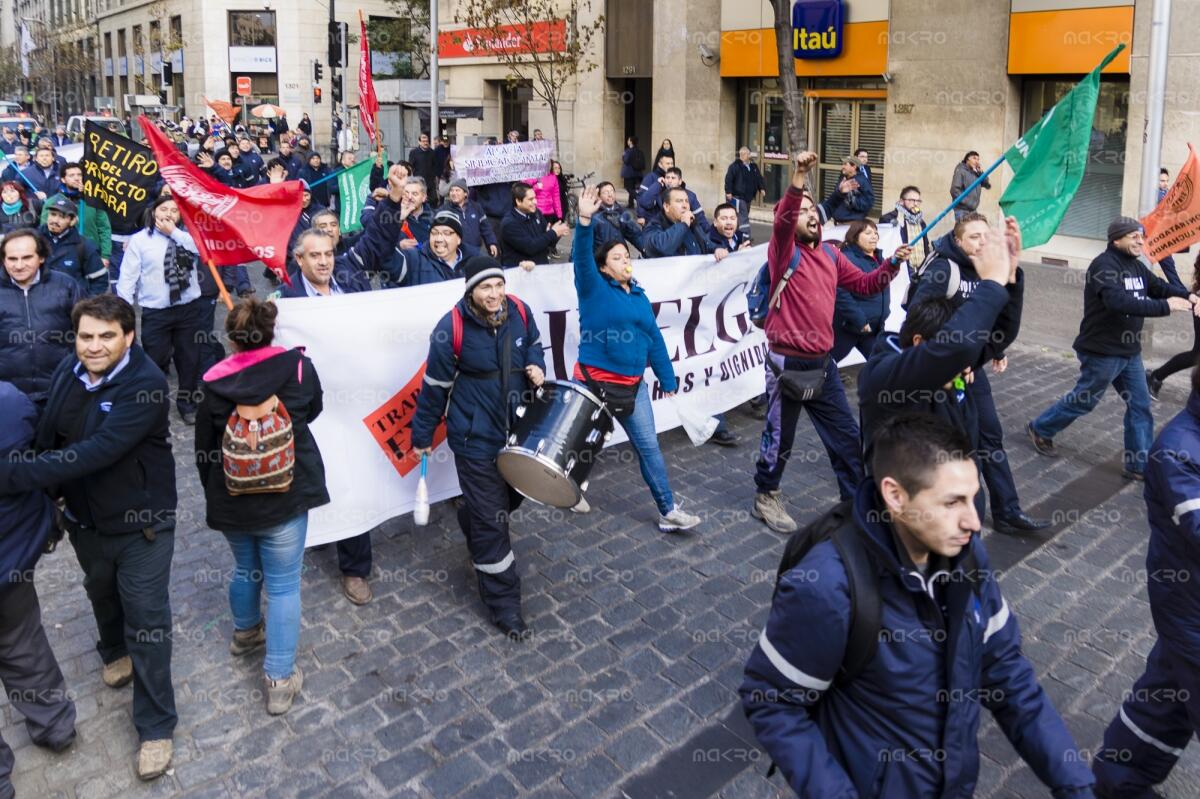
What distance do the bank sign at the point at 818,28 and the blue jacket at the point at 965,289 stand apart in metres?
14.9

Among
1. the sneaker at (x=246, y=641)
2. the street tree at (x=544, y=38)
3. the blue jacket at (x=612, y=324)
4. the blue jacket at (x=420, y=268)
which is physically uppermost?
the street tree at (x=544, y=38)

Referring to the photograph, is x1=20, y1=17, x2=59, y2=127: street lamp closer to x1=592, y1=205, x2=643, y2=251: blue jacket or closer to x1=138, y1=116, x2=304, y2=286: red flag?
x1=592, y1=205, x2=643, y2=251: blue jacket

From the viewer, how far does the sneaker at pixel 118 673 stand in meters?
4.94

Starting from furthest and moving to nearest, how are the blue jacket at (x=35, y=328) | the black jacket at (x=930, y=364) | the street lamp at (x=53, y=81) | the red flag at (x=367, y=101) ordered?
the street lamp at (x=53, y=81) < the red flag at (x=367, y=101) < the blue jacket at (x=35, y=328) < the black jacket at (x=930, y=364)

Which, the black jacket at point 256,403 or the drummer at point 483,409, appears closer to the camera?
the black jacket at point 256,403

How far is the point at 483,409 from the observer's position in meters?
5.47

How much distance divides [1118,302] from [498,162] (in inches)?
351

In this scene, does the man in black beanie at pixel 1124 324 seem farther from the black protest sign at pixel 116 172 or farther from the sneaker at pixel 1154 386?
the black protest sign at pixel 116 172

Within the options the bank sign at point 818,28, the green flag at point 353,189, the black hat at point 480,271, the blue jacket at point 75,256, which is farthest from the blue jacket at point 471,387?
the bank sign at point 818,28

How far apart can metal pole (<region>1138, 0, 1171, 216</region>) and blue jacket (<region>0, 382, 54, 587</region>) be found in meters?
10.3

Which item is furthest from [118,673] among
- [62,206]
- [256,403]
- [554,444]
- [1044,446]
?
[1044,446]

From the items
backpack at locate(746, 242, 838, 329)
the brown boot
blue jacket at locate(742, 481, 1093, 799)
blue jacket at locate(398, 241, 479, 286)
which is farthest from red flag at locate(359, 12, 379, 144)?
blue jacket at locate(742, 481, 1093, 799)

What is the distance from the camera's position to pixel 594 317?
6473 millimetres

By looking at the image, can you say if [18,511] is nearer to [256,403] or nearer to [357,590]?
[256,403]
